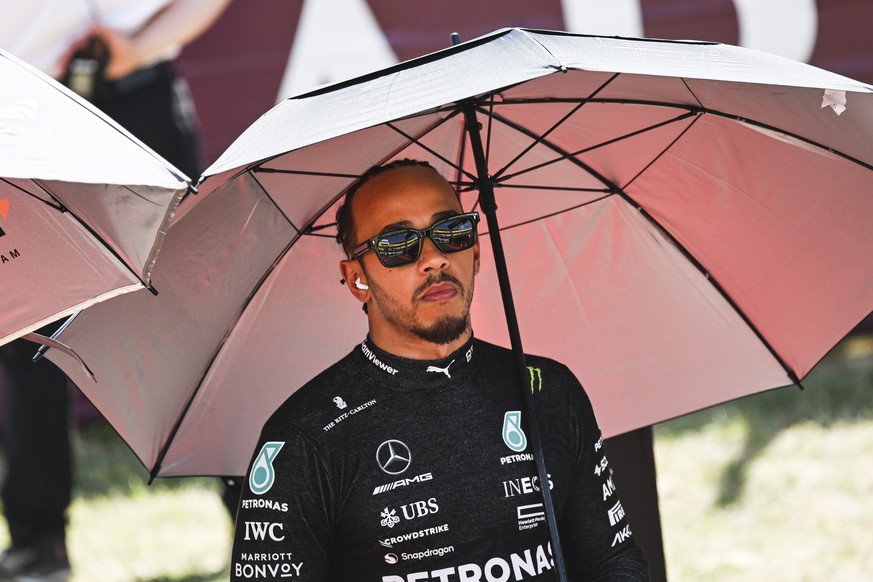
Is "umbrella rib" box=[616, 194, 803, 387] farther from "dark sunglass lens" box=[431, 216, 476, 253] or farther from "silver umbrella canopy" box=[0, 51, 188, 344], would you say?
"silver umbrella canopy" box=[0, 51, 188, 344]

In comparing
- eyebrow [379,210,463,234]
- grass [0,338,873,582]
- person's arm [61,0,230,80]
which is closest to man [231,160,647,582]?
eyebrow [379,210,463,234]

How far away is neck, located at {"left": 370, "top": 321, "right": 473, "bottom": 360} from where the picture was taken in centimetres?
226

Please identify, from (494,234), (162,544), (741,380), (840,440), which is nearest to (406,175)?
(494,234)

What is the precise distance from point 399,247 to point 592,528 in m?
0.70

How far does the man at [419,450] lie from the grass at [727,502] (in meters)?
1.86

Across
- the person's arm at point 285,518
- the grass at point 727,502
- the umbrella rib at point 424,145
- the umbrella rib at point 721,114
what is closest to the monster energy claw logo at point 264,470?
the person's arm at point 285,518

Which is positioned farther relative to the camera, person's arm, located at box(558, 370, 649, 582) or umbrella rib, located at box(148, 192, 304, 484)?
umbrella rib, located at box(148, 192, 304, 484)

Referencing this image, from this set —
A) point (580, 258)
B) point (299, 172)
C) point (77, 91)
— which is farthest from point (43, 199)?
point (77, 91)

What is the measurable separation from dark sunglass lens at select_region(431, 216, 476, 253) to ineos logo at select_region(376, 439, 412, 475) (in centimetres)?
39

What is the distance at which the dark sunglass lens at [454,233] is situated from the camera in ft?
7.28

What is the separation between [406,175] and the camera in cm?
232

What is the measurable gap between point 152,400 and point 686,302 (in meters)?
1.28

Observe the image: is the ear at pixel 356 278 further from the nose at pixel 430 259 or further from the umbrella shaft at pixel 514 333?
the umbrella shaft at pixel 514 333

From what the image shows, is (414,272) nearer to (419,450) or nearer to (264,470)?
(419,450)
